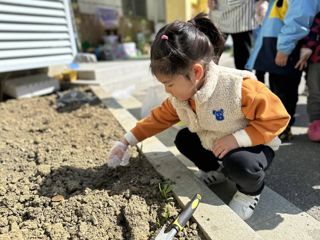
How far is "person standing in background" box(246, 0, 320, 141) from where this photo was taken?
2.42 m

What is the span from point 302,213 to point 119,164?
109cm

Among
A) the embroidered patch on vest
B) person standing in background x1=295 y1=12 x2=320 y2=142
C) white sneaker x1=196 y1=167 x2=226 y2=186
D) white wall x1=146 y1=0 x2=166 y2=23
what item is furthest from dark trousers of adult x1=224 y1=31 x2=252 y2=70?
white wall x1=146 y1=0 x2=166 y2=23

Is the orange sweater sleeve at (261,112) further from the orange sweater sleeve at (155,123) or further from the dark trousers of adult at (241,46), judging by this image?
the dark trousers of adult at (241,46)

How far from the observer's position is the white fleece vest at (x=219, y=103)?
1.71m

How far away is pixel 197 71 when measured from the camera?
168 cm

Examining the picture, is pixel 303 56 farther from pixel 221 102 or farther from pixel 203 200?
pixel 203 200

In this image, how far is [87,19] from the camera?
802 cm

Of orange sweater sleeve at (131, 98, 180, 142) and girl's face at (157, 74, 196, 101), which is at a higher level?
girl's face at (157, 74, 196, 101)

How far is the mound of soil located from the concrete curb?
5 cm

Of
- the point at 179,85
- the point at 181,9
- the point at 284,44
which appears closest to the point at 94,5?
the point at 181,9

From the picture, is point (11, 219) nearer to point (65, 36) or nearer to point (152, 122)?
point (152, 122)

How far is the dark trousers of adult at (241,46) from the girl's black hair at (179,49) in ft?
6.05

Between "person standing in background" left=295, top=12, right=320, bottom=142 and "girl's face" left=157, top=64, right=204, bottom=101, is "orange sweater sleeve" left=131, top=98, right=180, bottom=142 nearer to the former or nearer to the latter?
"girl's face" left=157, top=64, right=204, bottom=101

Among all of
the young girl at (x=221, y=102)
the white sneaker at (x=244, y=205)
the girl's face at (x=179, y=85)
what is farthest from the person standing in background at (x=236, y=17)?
→ the white sneaker at (x=244, y=205)
